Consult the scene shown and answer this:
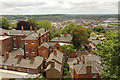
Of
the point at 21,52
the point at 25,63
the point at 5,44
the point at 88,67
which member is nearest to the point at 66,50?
the point at 21,52

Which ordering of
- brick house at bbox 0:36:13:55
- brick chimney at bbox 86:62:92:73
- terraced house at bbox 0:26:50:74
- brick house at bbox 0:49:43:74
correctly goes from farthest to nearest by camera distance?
brick house at bbox 0:36:13:55
terraced house at bbox 0:26:50:74
brick house at bbox 0:49:43:74
brick chimney at bbox 86:62:92:73

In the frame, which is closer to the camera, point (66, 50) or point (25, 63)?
point (25, 63)

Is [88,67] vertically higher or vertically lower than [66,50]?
lower

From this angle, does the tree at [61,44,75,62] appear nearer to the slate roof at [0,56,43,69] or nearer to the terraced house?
the terraced house

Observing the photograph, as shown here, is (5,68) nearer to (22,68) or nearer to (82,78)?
(22,68)

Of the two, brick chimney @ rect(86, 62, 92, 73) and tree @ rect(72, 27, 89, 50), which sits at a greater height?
tree @ rect(72, 27, 89, 50)

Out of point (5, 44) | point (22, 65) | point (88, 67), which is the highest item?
point (5, 44)

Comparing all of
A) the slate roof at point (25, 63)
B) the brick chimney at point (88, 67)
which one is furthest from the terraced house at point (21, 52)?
the brick chimney at point (88, 67)

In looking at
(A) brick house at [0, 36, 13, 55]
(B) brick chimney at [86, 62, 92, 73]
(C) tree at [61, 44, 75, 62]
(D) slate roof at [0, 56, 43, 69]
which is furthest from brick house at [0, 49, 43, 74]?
(C) tree at [61, 44, 75, 62]

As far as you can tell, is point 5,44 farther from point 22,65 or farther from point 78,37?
point 78,37

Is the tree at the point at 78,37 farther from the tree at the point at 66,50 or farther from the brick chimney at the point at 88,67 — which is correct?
the brick chimney at the point at 88,67

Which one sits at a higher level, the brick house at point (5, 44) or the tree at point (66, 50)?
the brick house at point (5, 44)

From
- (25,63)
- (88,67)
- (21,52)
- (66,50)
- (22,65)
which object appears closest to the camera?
(88,67)
